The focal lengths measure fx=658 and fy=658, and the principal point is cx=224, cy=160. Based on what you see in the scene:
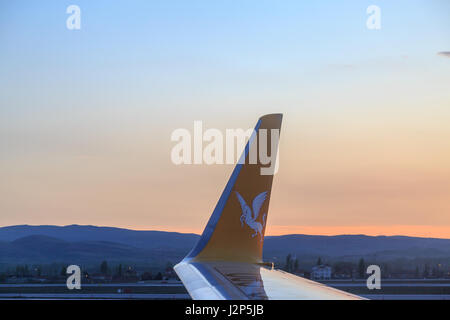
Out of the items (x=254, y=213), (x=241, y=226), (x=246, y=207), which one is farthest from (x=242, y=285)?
(x=254, y=213)

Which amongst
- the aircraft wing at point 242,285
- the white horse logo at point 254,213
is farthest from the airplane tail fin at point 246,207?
the aircraft wing at point 242,285

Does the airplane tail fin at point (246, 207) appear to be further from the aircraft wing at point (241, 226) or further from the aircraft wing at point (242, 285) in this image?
the aircraft wing at point (242, 285)

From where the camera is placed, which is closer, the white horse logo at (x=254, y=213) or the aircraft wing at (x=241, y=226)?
the aircraft wing at (x=241, y=226)

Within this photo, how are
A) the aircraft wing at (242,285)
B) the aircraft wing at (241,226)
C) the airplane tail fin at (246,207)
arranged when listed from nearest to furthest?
1. the aircraft wing at (242,285)
2. the aircraft wing at (241,226)
3. the airplane tail fin at (246,207)

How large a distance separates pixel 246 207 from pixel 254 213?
0.39 meters

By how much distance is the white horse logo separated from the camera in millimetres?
17359

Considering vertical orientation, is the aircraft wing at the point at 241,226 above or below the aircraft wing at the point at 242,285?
above

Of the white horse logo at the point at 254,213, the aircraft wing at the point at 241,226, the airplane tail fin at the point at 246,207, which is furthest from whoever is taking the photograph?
the white horse logo at the point at 254,213

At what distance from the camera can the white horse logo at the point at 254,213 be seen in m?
17.4

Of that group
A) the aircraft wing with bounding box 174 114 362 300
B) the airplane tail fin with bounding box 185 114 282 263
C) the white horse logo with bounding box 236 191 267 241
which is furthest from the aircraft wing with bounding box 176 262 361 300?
the white horse logo with bounding box 236 191 267 241

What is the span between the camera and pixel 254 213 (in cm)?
1772

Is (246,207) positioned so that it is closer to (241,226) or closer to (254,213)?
(254,213)

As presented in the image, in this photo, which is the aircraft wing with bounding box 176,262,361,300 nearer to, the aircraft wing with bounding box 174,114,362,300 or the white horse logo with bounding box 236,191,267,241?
the aircraft wing with bounding box 174,114,362,300
